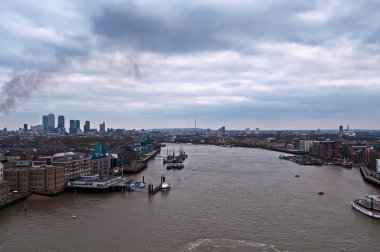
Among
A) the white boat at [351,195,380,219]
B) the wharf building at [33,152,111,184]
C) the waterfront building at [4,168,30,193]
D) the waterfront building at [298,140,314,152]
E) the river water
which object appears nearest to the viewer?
the river water

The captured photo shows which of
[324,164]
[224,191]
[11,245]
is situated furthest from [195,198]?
[324,164]

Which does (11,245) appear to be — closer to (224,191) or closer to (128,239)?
(128,239)

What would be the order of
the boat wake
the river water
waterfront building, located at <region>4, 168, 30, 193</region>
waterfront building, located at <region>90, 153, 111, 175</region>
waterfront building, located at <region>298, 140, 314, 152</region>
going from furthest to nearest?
waterfront building, located at <region>298, 140, 314, 152</region>
waterfront building, located at <region>90, 153, 111, 175</region>
waterfront building, located at <region>4, 168, 30, 193</region>
the river water
the boat wake

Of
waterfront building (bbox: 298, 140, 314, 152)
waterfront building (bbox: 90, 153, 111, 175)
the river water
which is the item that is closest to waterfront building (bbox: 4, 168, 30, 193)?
the river water

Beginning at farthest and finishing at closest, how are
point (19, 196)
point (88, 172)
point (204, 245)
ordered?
point (88, 172), point (19, 196), point (204, 245)

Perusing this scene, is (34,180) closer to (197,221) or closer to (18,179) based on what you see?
(18,179)

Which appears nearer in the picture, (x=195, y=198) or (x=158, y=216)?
(x=158, y=216)

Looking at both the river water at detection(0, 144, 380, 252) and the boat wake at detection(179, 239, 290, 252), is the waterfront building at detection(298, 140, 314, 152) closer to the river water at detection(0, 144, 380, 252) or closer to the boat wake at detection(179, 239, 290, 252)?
the river water at detection(0, 144, 380, 252)

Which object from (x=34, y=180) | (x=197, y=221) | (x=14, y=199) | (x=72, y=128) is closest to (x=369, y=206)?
(x=197, y=221)
